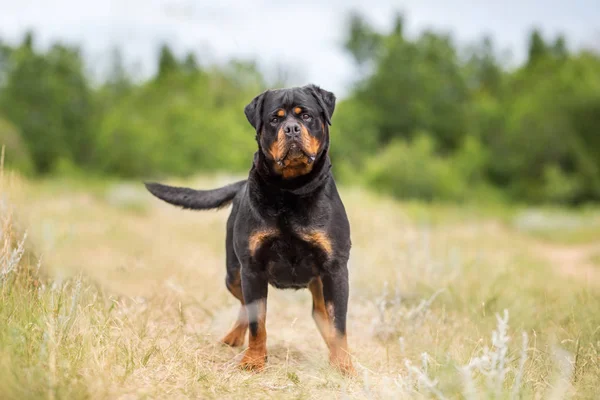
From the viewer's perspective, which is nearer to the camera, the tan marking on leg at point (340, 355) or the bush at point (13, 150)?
the tan marking on leg at point (340, 355)

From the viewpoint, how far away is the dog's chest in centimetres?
341

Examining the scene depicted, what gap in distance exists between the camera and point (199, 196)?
4.27m

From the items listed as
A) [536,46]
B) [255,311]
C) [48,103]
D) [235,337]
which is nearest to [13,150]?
[48,103]

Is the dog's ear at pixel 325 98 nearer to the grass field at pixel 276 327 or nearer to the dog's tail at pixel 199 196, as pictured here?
the dog's tail at pixel 199 196

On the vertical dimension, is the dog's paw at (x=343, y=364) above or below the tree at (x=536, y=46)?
below

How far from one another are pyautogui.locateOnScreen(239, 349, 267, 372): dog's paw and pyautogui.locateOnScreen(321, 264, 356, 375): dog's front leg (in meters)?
0.41

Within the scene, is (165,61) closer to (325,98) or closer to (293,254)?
(325,98)

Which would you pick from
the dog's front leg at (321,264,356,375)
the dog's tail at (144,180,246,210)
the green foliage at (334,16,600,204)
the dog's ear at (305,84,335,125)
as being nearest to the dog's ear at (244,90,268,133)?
the dog's ear at (305,84,335,125)

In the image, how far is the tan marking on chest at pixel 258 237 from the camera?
3422 mm

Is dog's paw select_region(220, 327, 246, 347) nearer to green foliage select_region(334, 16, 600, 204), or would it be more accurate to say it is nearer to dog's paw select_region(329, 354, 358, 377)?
dog's paw select_region(329, 354, 358, 377)

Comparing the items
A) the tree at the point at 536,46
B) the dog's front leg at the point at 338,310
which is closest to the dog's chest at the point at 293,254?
the dog's front leg at the point at 338,310

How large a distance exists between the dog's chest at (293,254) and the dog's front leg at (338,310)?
0.11 metres

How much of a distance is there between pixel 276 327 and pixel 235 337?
2.85 feet

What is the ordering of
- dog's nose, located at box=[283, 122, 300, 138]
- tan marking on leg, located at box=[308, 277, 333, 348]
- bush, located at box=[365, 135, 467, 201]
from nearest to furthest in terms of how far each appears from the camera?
dog's nose, located at box=[283, 122, 300, 138], tan marking on leg, located at box=[308, 277, 333, 348], bush, located at box=[365, 135, 467, 201]
